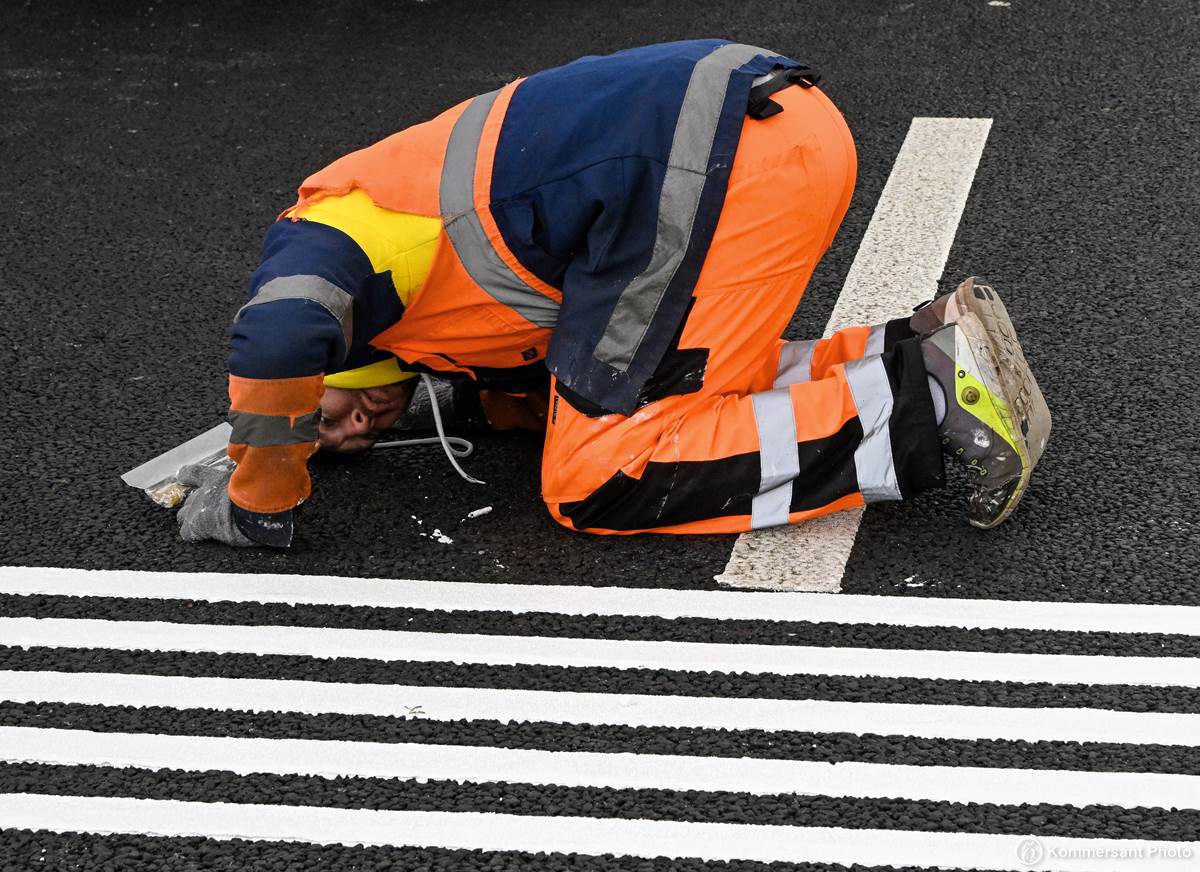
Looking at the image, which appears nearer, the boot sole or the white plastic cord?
the boot sole

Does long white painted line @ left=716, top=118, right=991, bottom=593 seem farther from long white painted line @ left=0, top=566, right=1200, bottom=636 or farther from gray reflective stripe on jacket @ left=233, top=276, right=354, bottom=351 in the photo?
gray reflective stripe on jacket @ left=233, top=276, right=354, bottom=351

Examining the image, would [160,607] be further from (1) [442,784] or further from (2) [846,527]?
(2) [846,527]

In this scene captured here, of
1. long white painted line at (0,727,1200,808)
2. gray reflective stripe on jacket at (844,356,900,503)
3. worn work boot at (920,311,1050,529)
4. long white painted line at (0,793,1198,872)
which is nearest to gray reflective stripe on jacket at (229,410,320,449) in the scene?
long white painted line at (0,727,1200,808)

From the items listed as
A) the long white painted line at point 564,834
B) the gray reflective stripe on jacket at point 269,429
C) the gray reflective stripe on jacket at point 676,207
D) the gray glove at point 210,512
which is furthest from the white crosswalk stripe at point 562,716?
the gray reflective stripe on jacket at point 676,207

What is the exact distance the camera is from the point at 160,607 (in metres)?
2.92

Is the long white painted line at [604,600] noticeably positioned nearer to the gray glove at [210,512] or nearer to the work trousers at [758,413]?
the gray glove at [210,512]

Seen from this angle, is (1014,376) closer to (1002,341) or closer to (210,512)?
(1002,341)

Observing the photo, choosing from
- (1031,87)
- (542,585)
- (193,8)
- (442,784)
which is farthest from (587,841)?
(193,8)

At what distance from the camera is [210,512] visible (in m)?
3.05

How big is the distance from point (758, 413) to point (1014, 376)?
51 cm

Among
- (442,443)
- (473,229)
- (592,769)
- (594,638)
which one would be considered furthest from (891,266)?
(592,769)

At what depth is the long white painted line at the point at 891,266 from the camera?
2.91m

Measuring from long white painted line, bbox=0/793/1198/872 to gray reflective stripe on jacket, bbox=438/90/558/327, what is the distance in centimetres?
106

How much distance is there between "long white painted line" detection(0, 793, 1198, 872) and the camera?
7.22 ft
